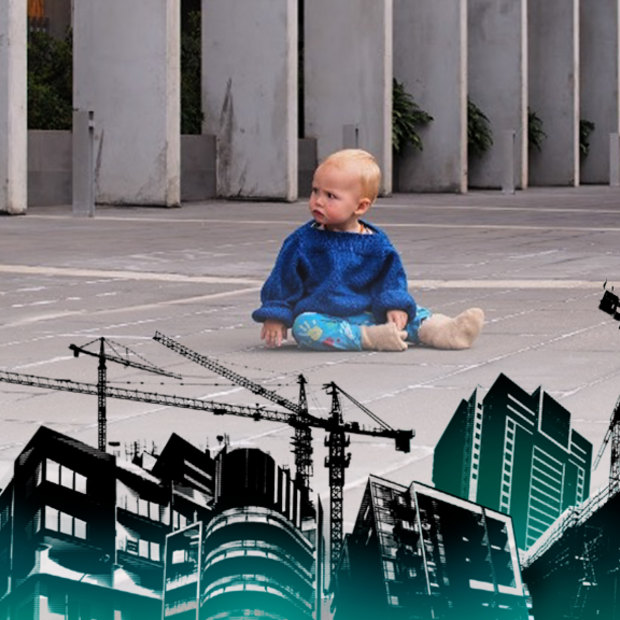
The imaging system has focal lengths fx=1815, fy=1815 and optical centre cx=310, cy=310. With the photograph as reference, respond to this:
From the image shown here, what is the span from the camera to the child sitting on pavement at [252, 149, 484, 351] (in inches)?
332

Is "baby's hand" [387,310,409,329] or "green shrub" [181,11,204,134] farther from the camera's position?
"green shrub" [181,11,204,134]

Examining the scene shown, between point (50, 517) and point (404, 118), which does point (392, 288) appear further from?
point (404, 118)

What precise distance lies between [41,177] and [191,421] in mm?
23162

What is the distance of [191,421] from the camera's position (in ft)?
19.0

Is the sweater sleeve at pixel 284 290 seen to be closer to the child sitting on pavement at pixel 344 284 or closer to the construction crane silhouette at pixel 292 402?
the child sitting on pavement at pixel 344 284

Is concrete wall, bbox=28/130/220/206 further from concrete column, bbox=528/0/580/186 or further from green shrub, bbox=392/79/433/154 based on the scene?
concrete column, bbox=528/0/580/186

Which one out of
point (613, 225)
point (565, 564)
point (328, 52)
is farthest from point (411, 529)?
point (328, 52)

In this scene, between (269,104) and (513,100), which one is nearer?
(269,104)

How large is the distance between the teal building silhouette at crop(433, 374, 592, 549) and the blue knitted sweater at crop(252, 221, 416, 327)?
17.0 ft

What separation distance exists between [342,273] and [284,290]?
0.31 meters

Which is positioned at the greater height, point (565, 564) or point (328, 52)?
point (328, 52)

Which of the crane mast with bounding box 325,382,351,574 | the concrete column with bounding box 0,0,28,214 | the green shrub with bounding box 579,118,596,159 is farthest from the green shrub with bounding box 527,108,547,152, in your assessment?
the crane mast with bounding box 325,382,351,574

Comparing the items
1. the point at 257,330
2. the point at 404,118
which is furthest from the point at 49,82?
the point at 257,330

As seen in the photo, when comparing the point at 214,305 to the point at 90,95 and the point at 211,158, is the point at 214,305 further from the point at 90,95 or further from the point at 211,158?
the point at 211,158
